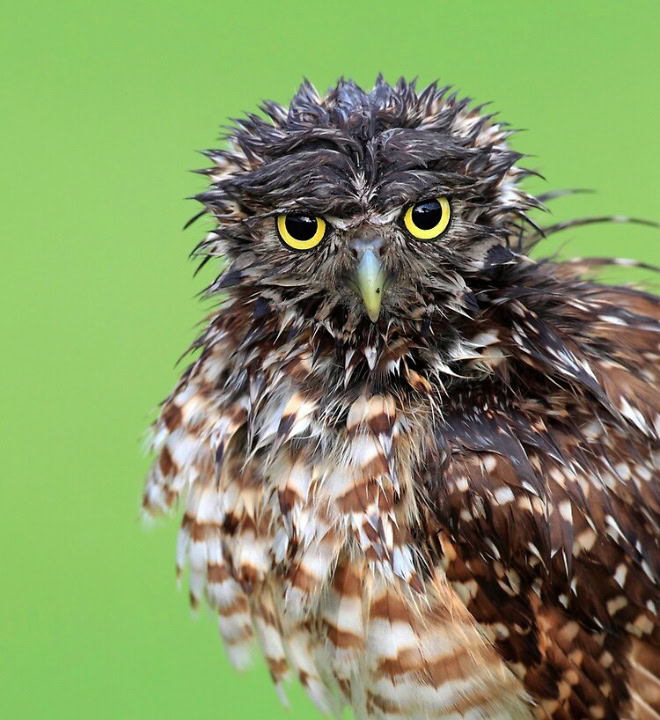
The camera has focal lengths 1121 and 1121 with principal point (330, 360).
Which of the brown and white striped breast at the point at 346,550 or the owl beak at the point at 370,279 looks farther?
the brown and white striped breast at the point at 346,550

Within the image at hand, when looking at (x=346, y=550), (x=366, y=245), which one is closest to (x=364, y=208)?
(x=366, y=245)

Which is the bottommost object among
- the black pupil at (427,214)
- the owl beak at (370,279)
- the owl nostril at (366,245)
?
the owl beak at (370,279)

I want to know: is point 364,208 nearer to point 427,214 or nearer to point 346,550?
point 427,214

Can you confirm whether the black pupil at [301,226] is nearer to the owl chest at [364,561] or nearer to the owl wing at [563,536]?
the owl chest at [364,561]

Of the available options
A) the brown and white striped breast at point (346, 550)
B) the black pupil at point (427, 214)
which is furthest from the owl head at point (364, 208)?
the brown and white striped breast at point (346, 550)

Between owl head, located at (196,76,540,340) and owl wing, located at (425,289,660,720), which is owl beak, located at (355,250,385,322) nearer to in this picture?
owl head, located at (196,76,540,340)

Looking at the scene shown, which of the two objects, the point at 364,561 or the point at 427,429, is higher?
the point at 427,429

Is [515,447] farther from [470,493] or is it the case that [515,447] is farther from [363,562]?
[363,562]
